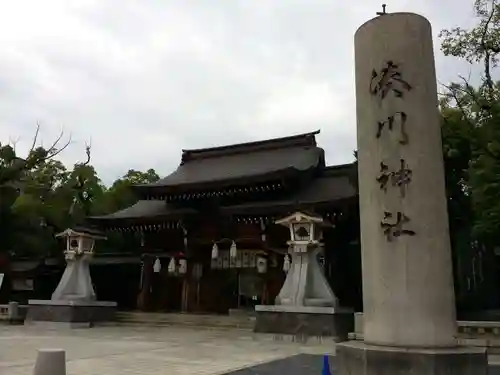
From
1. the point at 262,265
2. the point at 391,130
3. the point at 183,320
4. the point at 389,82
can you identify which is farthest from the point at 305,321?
the point at 389,82

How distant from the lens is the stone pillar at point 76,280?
65.7ft

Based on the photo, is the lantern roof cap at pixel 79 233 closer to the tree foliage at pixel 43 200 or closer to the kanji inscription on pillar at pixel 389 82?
the tree foliage at pixel 43 200

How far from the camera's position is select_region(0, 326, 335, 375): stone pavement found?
926cm

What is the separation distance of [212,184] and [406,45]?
16020mm

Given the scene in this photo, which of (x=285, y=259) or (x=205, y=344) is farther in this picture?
(x=285, y=259)

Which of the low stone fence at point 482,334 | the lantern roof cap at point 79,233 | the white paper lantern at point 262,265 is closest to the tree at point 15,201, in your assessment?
the lantern roof cap at point 79,233

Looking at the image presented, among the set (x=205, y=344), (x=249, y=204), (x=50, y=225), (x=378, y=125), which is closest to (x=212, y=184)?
(x=249, y=204)

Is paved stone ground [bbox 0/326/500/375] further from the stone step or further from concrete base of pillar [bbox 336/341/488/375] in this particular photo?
concrete base of pillar [bbox 336/341/488/375]

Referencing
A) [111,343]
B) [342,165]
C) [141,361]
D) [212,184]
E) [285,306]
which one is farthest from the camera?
[342,165]

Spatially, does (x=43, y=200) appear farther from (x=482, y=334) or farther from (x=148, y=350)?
(x=482, y=334)

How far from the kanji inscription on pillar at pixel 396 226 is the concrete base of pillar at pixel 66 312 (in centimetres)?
1605

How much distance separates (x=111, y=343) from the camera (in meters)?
13.6

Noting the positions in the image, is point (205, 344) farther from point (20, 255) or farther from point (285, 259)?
point (20, 255)

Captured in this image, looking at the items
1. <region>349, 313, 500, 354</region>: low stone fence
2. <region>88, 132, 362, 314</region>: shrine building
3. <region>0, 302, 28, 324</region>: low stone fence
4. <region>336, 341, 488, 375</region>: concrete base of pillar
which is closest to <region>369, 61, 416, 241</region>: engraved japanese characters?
<region>336, 341, 488, 375</region>: concrete base of pillar
